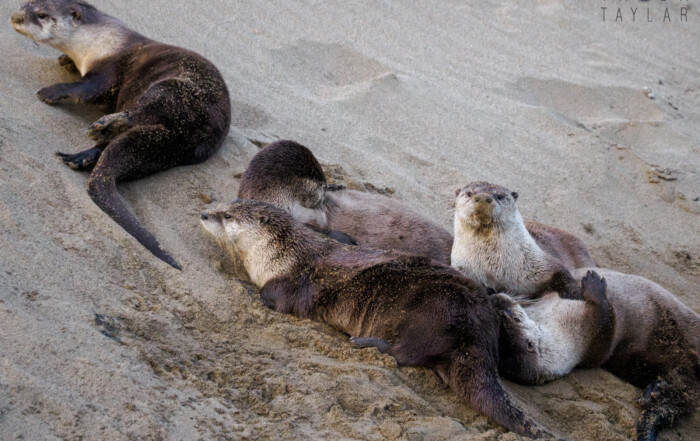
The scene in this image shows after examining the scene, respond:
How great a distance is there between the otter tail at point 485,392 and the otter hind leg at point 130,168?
60.3 inches

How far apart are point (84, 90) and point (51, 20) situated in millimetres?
876

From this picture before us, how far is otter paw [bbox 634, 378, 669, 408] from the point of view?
3408 millimetres

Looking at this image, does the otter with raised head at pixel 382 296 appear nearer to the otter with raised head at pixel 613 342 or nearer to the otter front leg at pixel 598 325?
the otter with raised head at pixel 613 342

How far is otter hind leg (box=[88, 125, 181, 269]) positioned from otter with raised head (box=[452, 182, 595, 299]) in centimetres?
169

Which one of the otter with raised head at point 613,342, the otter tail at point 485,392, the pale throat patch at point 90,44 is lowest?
the otter with raised head at point 613,342

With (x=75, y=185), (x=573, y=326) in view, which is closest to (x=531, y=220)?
(x=573, y=326)

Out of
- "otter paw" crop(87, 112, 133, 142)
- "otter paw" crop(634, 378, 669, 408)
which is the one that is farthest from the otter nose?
"otter paw" crop(634, 378, 669, 408)

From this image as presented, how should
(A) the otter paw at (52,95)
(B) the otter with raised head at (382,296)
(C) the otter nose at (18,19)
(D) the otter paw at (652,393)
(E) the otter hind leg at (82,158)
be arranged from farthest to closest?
1. (C) the otter nose at (18,19)
2. (A) the otter paw at (52,95)
3. (E) the otter hind leg at (82,158)
4. (D) the otter paw at (652,393)
5. (B) the otter with raised head at (382,296)

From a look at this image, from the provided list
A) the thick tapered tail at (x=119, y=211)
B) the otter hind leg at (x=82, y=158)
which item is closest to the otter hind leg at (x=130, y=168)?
the thick tapered tail at (x=119, y=211)

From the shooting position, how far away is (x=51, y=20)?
543 cm

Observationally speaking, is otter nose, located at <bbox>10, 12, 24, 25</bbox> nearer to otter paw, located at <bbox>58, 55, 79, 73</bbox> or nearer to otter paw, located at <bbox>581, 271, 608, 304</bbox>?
otter paw, located at <bbox>58, 55, 79, 73</bbox>

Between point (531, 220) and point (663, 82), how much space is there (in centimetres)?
376

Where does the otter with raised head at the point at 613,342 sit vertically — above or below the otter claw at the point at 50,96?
below

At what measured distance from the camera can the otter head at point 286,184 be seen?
4.34 metres
